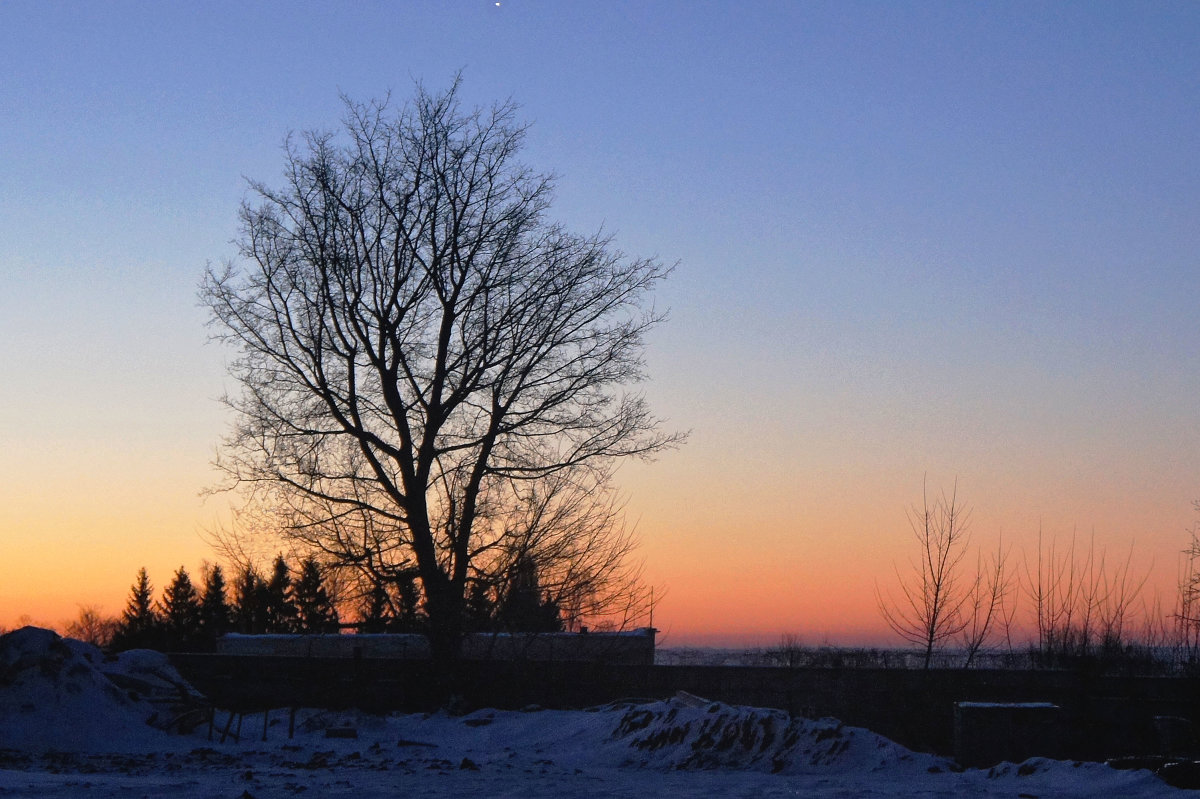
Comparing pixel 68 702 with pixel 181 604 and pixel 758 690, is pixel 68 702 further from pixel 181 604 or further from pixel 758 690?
pixel 181 604

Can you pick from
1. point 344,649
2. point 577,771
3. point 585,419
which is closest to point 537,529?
point 585,419

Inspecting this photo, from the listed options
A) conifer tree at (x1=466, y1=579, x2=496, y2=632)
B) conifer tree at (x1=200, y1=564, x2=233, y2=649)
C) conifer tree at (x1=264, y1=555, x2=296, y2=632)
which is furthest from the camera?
conifer tree at (x1=200, y1=564, x2=233, y2=649)

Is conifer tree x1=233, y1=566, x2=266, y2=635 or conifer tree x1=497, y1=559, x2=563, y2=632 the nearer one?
conifer tree x1=497, y1=559, x2=563, y2=632

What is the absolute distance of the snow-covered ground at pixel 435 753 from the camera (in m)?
9.84

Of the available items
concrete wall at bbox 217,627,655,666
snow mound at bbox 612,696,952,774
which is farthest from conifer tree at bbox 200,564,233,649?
snow mound at bbox 612,696,952,774

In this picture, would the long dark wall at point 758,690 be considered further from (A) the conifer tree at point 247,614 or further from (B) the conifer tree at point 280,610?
(A) the conifer tree at point 247,614

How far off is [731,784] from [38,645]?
10.4 metres

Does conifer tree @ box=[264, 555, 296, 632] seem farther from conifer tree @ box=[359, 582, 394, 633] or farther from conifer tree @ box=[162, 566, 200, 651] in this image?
conifer tree @ box=[359, 582, 394, 633]

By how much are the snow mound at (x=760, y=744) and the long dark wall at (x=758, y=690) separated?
88.7 inches

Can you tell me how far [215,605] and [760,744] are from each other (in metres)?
68.3

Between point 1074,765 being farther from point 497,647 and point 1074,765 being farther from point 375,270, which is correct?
point 497,647

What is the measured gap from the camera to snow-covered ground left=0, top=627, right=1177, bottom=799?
984 cm

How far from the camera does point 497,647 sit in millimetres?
28234

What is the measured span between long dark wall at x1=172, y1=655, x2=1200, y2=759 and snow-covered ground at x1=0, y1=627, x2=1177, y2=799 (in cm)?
165
